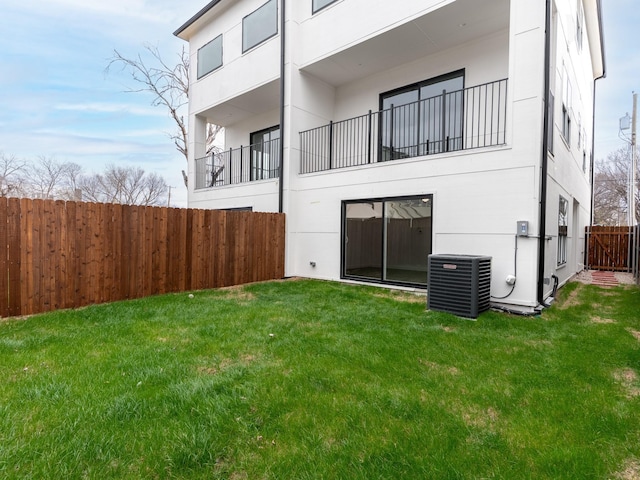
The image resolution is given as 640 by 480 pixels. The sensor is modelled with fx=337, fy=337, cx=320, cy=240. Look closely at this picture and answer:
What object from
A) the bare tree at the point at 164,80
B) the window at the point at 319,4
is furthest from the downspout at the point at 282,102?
the bare tree at the point at 164,80

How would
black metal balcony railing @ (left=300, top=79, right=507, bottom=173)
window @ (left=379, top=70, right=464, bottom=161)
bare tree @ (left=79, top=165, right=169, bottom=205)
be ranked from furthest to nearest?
bare tree @ (left=79, top=165, right=169, bottom=205) → window @ (left=379, top=70, right=464, bottom=161) → black metal balcony railing @ (left=300, top=79, right=507, bottom=173)

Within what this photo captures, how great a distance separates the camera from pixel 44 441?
6.13ft

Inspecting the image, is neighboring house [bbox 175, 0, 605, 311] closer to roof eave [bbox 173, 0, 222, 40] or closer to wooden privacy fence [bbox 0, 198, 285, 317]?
roof eave [bbox 173, 0, 222, 40]

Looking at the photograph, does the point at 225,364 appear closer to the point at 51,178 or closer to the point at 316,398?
the point at 316,398

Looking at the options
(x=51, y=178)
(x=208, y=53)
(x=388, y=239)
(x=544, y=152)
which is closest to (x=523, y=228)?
(x=544, y=152)

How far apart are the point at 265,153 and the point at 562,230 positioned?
8.36 metres

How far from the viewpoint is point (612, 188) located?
22.7m

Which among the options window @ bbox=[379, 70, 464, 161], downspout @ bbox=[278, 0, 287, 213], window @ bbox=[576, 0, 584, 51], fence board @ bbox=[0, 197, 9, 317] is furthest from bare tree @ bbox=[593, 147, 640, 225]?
fence board @ bbox=[0, 197, 9, 317]

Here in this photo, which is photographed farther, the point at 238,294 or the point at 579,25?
the point at 579,25

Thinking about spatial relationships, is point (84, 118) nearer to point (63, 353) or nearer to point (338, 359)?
point (63, 353)

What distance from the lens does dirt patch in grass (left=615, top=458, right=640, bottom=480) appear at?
1.72 m

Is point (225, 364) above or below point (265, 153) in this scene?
below

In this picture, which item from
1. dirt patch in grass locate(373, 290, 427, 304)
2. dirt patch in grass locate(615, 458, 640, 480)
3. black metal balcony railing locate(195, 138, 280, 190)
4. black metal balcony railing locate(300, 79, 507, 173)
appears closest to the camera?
dirt patch in grass locate(615, 458, 640, 480)

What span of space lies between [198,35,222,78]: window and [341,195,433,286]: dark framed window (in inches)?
263
